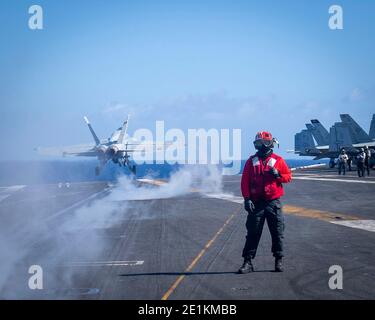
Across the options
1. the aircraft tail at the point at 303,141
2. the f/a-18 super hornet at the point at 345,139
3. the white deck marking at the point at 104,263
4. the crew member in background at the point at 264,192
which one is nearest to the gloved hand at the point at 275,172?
the crew member in background at the point at 264,192

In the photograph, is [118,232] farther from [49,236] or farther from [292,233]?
[292,233]

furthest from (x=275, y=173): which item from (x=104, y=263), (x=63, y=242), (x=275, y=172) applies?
(x=63, y=242)

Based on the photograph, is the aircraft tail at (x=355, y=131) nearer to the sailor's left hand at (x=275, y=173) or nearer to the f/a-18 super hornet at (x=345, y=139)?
Answer: the f/a-18 super hornet at (x=345, y=139)

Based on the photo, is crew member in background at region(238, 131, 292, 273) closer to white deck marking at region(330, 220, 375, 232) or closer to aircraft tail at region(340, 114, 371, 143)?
white deck marking at region(330, 220, 375, 232)

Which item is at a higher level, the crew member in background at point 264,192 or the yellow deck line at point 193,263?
the crew member in background at point 264,192

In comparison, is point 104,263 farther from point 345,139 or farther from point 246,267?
point 345,139

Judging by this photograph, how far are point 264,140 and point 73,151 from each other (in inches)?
1453

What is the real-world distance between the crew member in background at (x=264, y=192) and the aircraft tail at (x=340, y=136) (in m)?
60.1

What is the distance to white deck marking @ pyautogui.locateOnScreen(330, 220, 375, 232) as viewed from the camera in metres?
15.0

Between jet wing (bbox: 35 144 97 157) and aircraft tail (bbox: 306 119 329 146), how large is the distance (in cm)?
5393

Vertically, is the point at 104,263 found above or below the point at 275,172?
below

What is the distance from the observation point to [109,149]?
139ft

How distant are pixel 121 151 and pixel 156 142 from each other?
7667mm

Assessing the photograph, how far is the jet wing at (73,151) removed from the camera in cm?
4266
